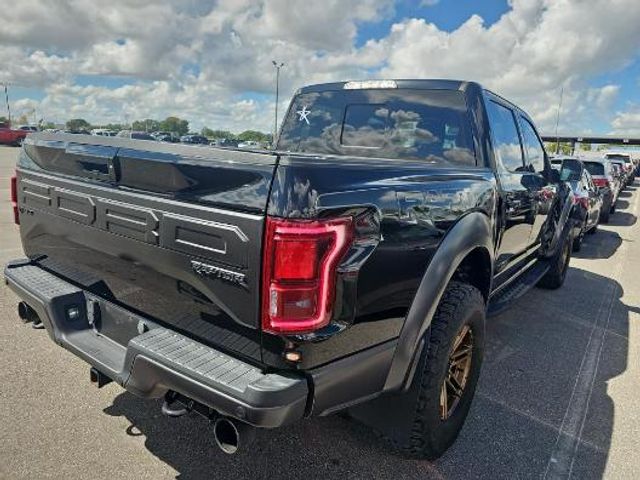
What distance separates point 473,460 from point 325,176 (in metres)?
1.87

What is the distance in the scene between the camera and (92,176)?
2.27 m

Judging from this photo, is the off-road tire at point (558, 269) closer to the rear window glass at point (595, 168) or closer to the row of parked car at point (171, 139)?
the row of parked car at point (171, 139)

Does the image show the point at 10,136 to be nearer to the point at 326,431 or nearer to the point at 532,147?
the point at 532,147

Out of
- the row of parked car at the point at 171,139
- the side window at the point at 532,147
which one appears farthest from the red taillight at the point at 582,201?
the row of parked car at the point at 171,139

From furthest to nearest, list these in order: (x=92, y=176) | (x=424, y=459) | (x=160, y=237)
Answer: (x=424, y=459) < (x=92, y=176) < (x=160, y=237)

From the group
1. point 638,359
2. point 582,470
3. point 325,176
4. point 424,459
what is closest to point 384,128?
point 325,176

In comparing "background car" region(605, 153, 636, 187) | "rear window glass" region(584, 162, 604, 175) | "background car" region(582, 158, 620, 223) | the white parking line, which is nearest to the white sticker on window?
the white parking line

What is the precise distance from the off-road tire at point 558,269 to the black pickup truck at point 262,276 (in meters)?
3.11

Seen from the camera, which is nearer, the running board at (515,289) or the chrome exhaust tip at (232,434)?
the chrome exhaust tip at (232,434)

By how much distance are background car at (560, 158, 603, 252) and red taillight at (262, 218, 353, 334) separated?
4.16 meters

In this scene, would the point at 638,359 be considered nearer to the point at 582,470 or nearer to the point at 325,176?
the point at 582,470

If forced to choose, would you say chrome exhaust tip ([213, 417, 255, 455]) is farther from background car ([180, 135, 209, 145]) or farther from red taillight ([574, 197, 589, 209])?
red taillight ([574, 197, 589, 209])

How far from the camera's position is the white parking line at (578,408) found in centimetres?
263

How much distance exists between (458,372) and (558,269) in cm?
385
